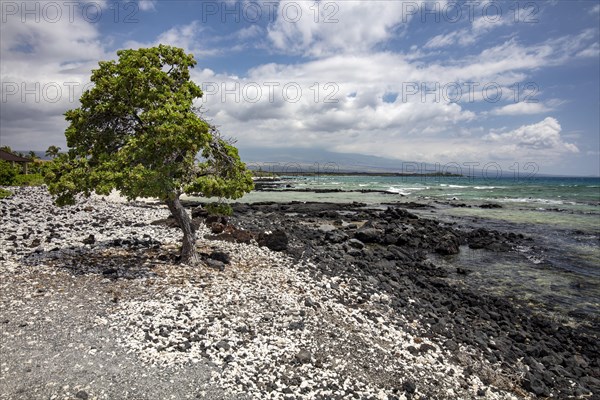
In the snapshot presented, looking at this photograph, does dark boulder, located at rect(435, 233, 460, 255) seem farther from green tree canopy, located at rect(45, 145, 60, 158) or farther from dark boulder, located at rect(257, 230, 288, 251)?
green tree canopy, located at rect(45, 145, 60, 158)

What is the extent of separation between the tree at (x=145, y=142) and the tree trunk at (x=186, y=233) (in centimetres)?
5

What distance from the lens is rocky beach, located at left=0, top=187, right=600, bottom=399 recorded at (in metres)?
7.82

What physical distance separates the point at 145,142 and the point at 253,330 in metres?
6.84

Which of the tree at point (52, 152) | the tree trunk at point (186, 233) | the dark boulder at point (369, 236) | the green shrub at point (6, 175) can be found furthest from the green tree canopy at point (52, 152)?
the green shrub at point (6, 175)

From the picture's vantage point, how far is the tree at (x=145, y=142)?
461 inches

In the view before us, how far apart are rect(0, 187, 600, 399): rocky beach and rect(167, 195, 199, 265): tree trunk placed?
514 millimetres

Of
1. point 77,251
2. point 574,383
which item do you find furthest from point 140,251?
point 574,383

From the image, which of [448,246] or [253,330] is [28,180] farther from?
[253,330]

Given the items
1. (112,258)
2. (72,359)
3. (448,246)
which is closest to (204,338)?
(72,359)

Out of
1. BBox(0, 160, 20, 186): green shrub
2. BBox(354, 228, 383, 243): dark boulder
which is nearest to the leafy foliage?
BBox(354, 228, 383, 243): dark boulder

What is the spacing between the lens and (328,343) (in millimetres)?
9648

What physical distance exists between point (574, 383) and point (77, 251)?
58.5 ft

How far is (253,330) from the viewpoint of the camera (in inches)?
383

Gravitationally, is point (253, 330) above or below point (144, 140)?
below
